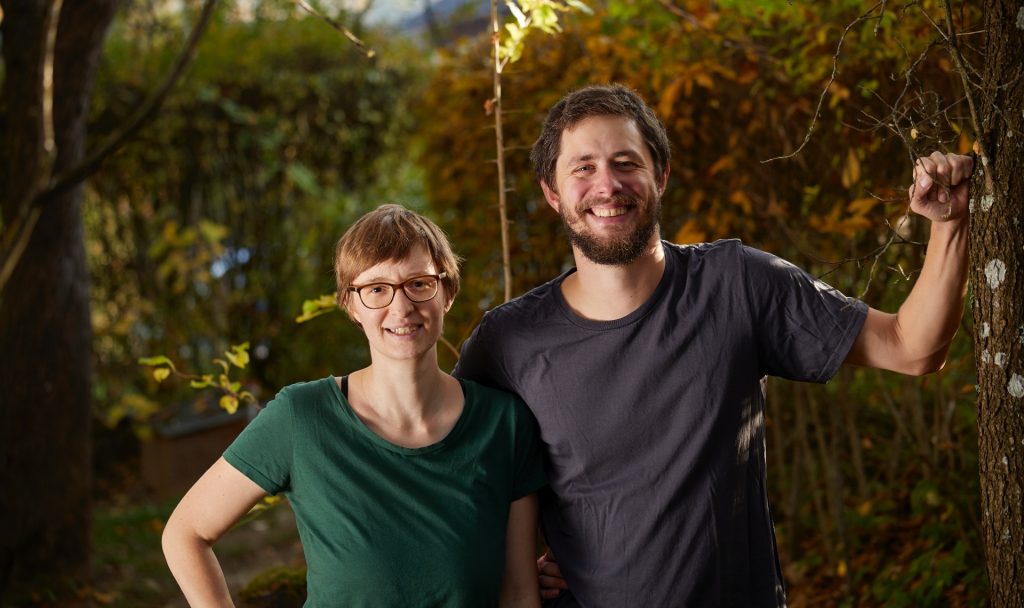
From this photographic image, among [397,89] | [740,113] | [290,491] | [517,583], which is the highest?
[397,89]

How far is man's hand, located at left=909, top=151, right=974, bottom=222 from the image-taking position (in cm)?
203

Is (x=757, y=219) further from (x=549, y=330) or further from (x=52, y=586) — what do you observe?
(x=52, y=586)

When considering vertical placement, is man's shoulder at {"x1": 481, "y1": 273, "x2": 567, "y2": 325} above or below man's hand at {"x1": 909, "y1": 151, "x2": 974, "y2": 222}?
below

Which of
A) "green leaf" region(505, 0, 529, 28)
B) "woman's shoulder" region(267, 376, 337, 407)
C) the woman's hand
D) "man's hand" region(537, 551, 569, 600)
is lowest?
"man's hand" region(537, 551, 569, 600)

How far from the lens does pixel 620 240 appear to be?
239 cm

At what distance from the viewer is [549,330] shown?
249 centimetres

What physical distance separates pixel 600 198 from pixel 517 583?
0.84m

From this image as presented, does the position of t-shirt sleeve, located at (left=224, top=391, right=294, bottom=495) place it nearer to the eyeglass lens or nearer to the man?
the eyeglass lens

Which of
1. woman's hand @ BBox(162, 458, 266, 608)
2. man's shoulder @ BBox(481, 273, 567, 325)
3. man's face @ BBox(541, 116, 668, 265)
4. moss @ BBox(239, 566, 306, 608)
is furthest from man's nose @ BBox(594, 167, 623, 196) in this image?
moss @ BBox(239, 566, 306, 608)

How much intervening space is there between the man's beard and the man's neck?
20 mm

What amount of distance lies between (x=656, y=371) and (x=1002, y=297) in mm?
681

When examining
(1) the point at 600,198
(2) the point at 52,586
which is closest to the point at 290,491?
(1) the point at 600,198

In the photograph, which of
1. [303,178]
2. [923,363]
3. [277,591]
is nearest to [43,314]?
[277,591]

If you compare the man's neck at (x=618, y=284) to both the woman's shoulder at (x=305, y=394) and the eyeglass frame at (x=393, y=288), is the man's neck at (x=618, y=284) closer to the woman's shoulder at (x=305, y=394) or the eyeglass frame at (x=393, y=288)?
the eyeglass frame at (x=393, y=288)
